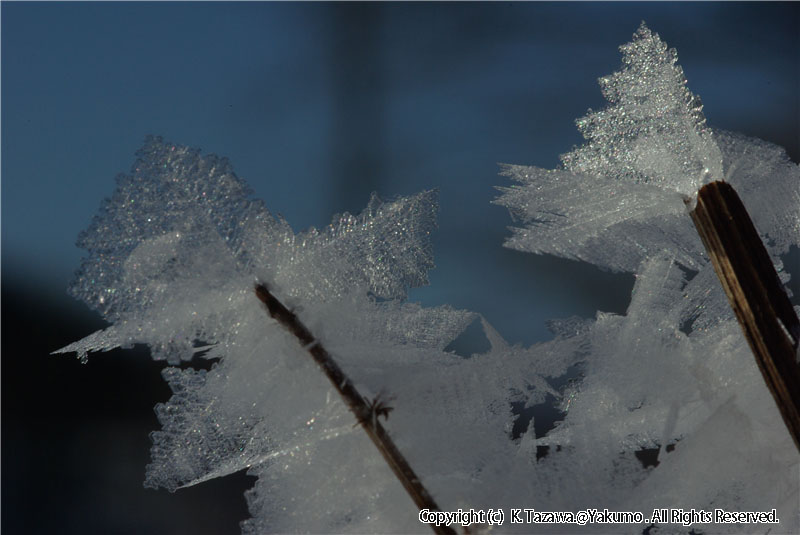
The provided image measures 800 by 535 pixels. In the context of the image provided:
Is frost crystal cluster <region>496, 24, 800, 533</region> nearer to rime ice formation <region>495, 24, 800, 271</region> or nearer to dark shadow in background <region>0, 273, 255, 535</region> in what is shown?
rime ice formation <region>495, 24, 800, 271</region>

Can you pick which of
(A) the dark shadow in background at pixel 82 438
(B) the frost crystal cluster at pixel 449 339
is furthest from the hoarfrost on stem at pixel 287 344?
(A) the dark shadow in background at pixel 82 438

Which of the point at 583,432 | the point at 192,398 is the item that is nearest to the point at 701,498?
the point at 583,432

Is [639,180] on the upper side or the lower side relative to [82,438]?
lower

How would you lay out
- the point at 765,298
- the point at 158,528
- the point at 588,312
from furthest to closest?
the point at 588,312
the point at 158,528
the point at 765,298

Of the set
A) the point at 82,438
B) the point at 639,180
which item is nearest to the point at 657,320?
the point at 639,180

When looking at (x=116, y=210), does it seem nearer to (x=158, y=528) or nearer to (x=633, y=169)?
(x=633, y=169)

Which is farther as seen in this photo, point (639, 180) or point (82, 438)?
point (82, 438)

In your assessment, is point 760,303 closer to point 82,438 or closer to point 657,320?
point 657,320
